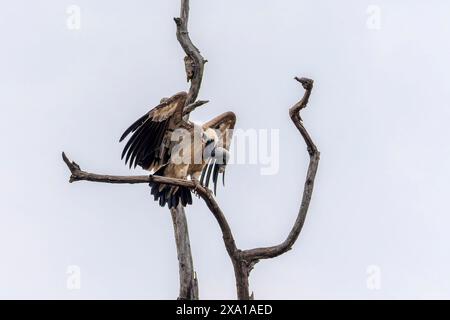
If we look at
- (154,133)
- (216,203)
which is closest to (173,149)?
(154,133)

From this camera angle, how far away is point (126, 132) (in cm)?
1144

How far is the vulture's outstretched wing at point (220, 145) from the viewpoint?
40.5 feet

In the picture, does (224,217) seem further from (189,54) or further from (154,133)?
(189,54)

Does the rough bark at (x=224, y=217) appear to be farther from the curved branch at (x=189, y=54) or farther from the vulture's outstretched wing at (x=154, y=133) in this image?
the curved branch at (x=189, y=54)

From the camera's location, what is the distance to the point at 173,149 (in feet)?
39.6

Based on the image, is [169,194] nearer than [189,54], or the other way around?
[169,194]

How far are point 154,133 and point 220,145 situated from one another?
44.0 inches

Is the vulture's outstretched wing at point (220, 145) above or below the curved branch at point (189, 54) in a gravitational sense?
below

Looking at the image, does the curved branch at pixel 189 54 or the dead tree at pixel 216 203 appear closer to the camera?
the dead tree at pixel 216 203

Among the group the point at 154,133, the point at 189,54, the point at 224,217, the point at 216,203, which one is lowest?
the point at 224,217

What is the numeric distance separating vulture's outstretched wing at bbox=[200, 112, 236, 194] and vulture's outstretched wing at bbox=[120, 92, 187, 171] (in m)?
0.59

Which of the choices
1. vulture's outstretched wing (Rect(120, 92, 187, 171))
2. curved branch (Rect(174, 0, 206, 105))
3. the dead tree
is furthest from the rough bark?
curved branch (Rect(174, 0, 206, 105))

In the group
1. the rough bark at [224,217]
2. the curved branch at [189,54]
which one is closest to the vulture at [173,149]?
the curved branch at [189,54]
